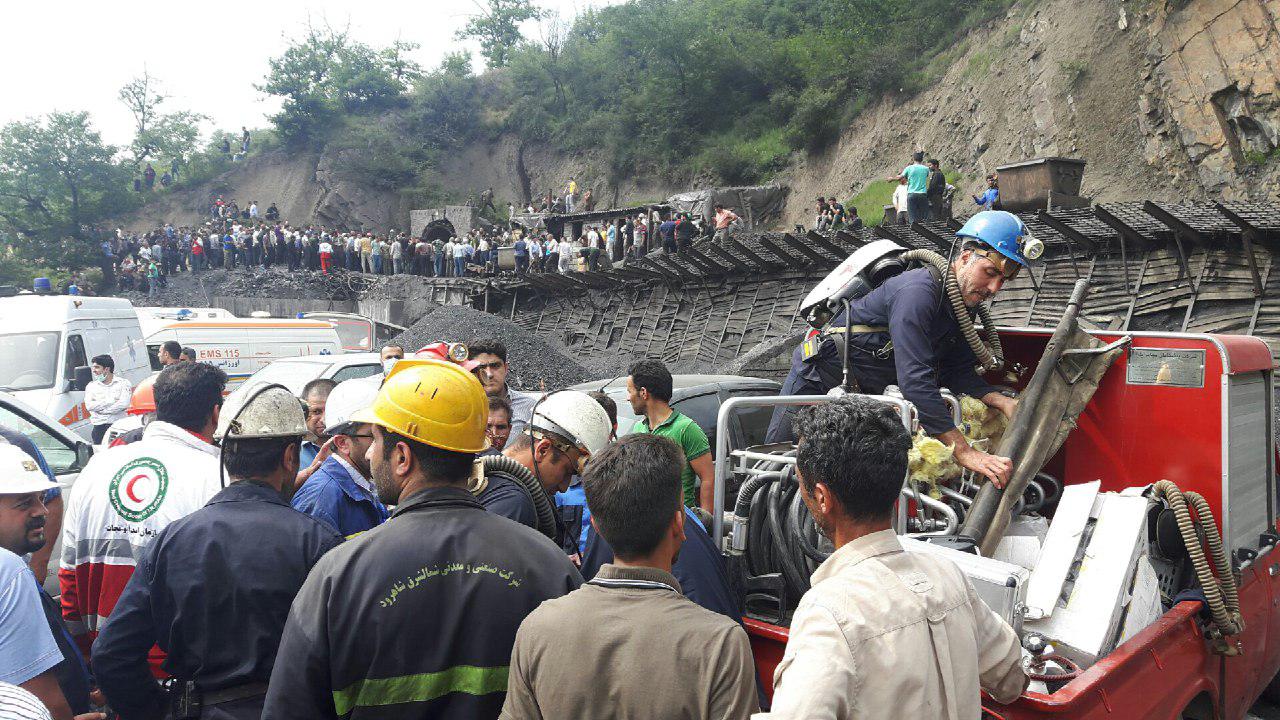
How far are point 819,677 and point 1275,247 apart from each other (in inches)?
493

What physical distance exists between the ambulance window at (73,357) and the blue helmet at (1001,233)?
495 inches

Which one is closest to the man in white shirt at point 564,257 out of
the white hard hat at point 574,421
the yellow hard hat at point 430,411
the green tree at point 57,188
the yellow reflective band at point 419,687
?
the white hard hat at point 574,421

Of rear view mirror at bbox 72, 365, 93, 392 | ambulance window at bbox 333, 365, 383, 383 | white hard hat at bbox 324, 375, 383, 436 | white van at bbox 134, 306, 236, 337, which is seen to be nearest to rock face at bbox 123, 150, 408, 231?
white van at bbox 134, 306, 236, 337

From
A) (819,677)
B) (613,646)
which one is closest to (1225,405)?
(819,677)

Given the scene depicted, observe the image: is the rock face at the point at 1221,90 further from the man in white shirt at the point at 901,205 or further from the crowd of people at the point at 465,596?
the crowd of people at the point at 465,596

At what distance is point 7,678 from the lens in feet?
7.16

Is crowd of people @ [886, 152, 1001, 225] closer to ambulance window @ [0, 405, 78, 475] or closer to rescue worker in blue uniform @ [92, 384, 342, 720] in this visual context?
ambulance window @ [0, 405, 78, 475]

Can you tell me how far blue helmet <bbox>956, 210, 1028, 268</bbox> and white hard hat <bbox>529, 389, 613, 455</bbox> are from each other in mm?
1956

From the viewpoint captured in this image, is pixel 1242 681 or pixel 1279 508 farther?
pixel 1279 508

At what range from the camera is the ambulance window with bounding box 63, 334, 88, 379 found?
11.8 m

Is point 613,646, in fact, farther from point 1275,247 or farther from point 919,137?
point 919,137

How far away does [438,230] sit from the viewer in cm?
4512

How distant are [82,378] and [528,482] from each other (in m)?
11.8

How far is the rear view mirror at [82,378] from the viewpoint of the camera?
465 inches
